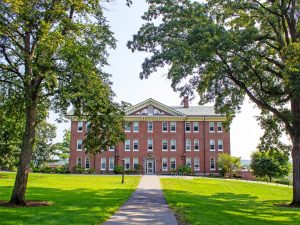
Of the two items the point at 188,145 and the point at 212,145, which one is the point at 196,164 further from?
the point at 212,145

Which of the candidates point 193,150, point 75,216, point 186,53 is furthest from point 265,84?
point 193,150

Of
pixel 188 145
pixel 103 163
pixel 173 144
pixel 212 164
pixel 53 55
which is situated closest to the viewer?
pixel 53 55

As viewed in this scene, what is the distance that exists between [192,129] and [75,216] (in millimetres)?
49629

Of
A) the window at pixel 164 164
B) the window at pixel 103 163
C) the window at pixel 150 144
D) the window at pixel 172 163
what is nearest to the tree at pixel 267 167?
the window at pixel 172 163

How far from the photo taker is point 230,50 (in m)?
18.0

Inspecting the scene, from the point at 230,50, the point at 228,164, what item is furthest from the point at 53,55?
the point at 228,164

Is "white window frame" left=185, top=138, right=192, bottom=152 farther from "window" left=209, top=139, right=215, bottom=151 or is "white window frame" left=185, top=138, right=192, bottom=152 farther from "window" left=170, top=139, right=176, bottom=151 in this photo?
"window" left=209, top=139, right=215, bottom=151

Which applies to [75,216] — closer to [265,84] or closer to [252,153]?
[265,84]

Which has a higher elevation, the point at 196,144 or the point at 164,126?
the point at 164,126

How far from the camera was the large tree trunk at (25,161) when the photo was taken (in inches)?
650

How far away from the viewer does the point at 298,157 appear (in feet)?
71.9

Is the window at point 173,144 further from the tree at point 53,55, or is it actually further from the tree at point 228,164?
the tree at point 53,55

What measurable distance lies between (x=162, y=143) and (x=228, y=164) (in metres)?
11.2

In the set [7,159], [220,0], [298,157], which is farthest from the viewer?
[7,159]
